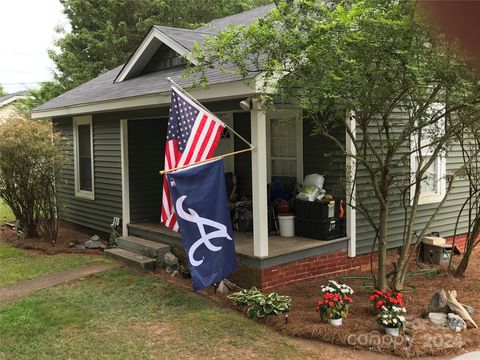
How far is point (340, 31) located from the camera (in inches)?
185

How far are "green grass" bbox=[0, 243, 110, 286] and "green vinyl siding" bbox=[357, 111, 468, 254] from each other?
4731mm

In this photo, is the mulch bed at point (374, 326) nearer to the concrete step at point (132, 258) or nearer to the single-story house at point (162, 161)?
the single-story house at point (162, 161)

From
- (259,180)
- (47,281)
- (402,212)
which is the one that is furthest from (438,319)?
(47,281)

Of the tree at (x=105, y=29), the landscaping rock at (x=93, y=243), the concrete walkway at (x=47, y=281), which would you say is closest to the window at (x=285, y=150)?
the concrete walkway at (x=47, y=281)

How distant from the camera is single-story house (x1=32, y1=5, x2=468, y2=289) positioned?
686 centimetres

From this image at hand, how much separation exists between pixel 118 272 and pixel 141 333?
2841 millimetres

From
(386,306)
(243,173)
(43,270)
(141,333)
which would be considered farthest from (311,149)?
(43,270)

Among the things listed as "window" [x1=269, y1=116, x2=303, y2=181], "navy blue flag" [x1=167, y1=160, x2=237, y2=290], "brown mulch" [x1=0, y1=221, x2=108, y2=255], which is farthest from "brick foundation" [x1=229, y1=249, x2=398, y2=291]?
"brown mulch" [x1=0, y1=221, x2=108, y2=255]

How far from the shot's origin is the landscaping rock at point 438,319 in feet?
17.7

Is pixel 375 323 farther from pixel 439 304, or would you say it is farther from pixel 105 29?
pixel 105 29

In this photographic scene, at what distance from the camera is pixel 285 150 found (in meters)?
9.25

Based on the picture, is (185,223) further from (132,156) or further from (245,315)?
(132,156)

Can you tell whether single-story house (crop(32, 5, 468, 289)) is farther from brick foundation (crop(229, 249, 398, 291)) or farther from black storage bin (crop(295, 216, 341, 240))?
black storage bin (crop(295, 216, 341, 240))

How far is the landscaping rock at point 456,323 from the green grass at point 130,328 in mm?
1700
